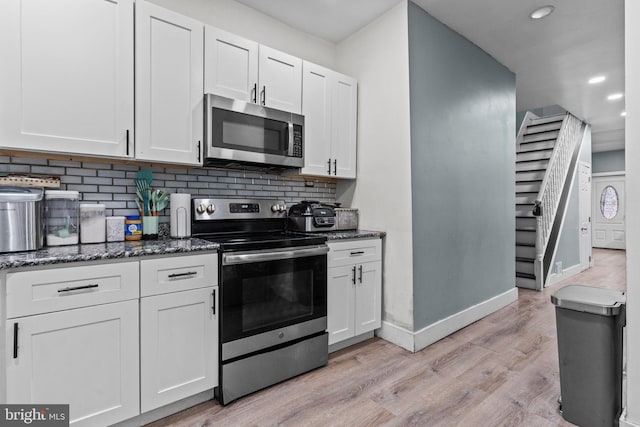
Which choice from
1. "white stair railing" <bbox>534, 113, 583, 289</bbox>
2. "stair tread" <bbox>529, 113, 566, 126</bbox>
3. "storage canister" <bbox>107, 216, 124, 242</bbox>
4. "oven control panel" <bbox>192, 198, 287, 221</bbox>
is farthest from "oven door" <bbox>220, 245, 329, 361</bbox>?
"stair tread" <bbox>529, 113, 566, 126</bbox>

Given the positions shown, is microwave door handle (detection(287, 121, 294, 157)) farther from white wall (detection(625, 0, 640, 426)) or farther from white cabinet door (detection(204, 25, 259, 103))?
white wall (detection(625, 0, 640, 426))

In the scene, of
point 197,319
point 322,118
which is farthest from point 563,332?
point 322,118

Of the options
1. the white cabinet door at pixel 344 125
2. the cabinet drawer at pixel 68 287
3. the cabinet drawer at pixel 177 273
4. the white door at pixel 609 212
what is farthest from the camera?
the white door at pixel 609 212

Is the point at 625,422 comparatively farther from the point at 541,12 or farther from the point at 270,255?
the point at 541,12

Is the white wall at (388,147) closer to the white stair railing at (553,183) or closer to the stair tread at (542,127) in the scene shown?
the white stair railing at (553,183)

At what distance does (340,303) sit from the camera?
8.43 ft

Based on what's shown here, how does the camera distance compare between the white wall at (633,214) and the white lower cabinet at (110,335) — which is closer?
the white lower cabinet at (110,335)

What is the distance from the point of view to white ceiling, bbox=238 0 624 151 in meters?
2.69

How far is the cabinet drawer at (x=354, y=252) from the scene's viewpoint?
253 cm

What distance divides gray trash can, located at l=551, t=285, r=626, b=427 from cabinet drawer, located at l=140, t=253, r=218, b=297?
197 centimetres

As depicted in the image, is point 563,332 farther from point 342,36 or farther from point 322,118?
point 342,36

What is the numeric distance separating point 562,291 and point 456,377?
35.1 inches

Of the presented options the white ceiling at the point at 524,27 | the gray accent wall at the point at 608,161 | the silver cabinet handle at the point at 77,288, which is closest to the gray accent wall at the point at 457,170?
the white ceiling at the point at 524,27

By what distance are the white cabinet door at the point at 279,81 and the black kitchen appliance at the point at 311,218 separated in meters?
0.79
